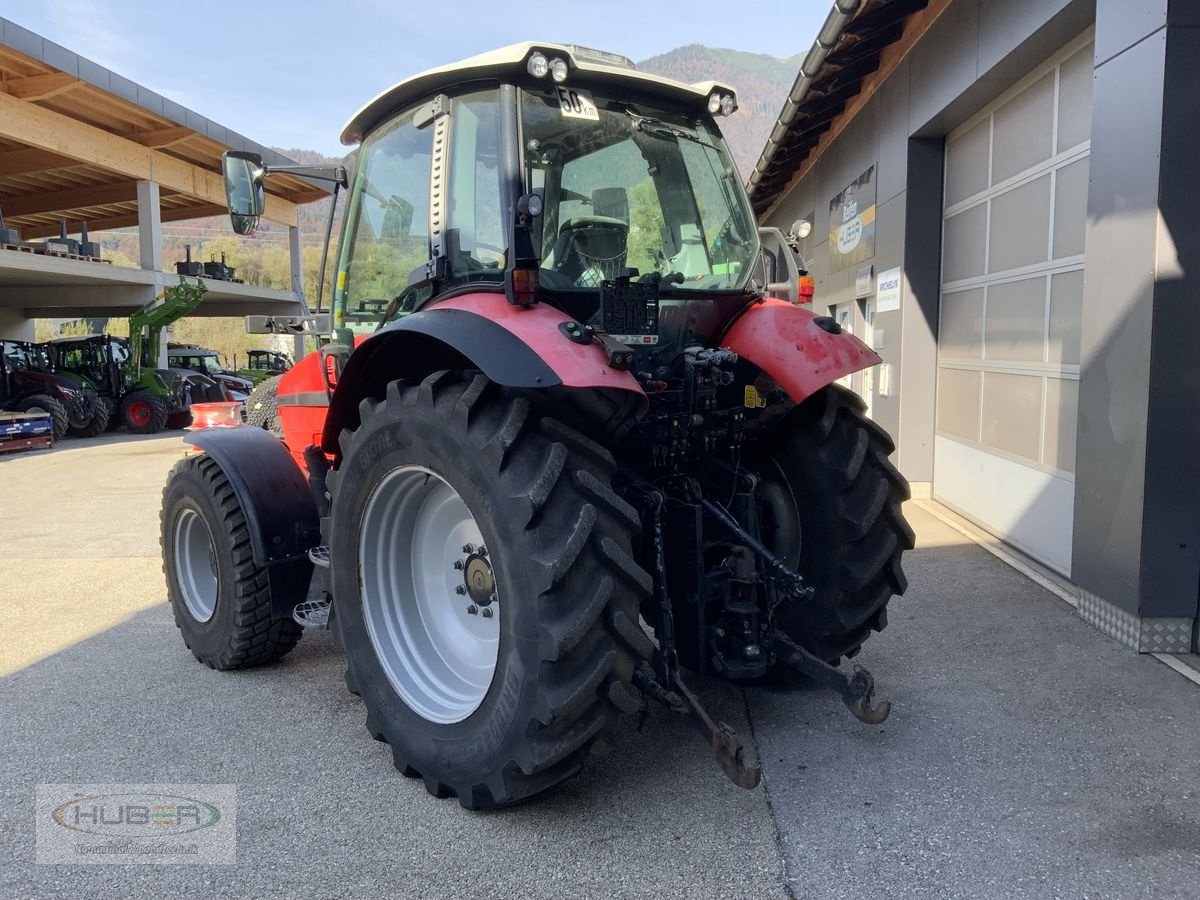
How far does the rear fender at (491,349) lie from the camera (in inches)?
102

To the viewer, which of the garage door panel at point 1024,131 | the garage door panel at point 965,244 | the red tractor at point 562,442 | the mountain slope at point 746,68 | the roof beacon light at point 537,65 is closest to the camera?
the red tractor at point 562,442

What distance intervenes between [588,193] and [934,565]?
13.1ft

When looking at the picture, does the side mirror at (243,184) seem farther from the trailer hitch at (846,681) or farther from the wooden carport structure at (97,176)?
the wooden carport structure at (97,176)

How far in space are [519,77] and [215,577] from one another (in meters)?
2.80

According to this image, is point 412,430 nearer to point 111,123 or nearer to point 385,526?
point 385,526

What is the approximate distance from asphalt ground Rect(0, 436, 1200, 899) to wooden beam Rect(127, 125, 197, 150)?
19620 mm

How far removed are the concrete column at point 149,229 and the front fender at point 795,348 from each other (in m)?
21.2

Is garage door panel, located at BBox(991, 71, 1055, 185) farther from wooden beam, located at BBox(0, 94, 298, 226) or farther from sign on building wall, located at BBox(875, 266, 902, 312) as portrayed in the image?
A: wooden beam, located at BBox(0, 94, 298, 226)

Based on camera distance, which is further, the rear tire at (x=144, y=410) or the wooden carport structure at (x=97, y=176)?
the rear tire at (x=144, y=410)

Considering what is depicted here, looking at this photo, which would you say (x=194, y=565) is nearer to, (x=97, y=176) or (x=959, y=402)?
(x=959, y=402)

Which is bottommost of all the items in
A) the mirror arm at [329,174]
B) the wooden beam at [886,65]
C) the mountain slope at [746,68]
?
Result: the mirror arm at [329,174]

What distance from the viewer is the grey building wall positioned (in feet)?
20.7

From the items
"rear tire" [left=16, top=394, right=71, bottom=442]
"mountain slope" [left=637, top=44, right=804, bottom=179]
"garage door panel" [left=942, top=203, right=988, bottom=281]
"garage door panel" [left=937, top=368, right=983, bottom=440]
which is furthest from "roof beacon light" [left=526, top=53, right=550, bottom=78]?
"mountain slope" [left=637, top=44, right=804, bottom=179]

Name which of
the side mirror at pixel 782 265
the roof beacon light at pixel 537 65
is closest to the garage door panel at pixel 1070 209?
the side mirror at pixel 782 265
